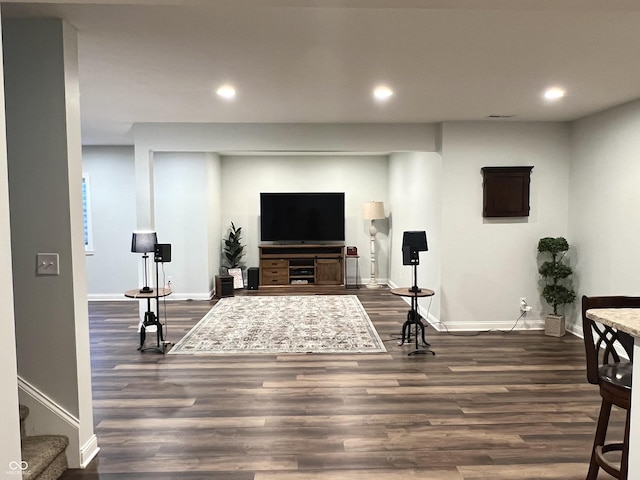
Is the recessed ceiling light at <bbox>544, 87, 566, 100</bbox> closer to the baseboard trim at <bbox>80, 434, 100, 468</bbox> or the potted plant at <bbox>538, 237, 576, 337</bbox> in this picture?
the potted plant at <bbox>538, 237, 576, 337</bbox>

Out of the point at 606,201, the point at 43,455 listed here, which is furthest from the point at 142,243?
the point at 606,201

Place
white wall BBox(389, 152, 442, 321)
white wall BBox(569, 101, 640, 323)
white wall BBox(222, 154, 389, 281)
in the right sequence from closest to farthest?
white wall BBox(569, 101, 640, 323)
white wall BBox(389, 152, 442, 321)
white wall BBox(222, 154, 389, 281)

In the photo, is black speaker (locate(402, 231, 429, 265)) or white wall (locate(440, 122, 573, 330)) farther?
white wall (locate(440, 122, 573, 330))

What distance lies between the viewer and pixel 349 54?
9.98ft

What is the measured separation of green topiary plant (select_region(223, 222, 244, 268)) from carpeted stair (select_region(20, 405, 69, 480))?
607cm

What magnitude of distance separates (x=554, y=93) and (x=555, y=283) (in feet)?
7.78

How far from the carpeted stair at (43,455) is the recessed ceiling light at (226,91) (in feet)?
8.65

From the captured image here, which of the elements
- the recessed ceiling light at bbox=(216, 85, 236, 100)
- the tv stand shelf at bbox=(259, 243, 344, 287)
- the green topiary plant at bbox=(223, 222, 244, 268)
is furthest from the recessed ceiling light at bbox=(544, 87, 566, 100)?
the green topiary plant at bbox=(223, 222, 244, 268)

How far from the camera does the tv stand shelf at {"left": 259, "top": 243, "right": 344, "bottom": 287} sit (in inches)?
345

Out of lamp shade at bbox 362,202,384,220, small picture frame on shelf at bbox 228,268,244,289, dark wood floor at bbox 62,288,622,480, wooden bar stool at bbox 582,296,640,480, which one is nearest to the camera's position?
wooden bar stool at bbox 582,296,640,480

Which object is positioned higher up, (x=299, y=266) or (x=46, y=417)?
(x=299, y=266)

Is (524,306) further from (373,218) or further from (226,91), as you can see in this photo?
(226,91)

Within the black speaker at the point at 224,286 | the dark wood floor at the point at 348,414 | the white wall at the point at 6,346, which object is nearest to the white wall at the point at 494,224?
the dark wood floor at the point at 348,414

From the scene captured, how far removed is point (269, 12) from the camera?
2.40 m
